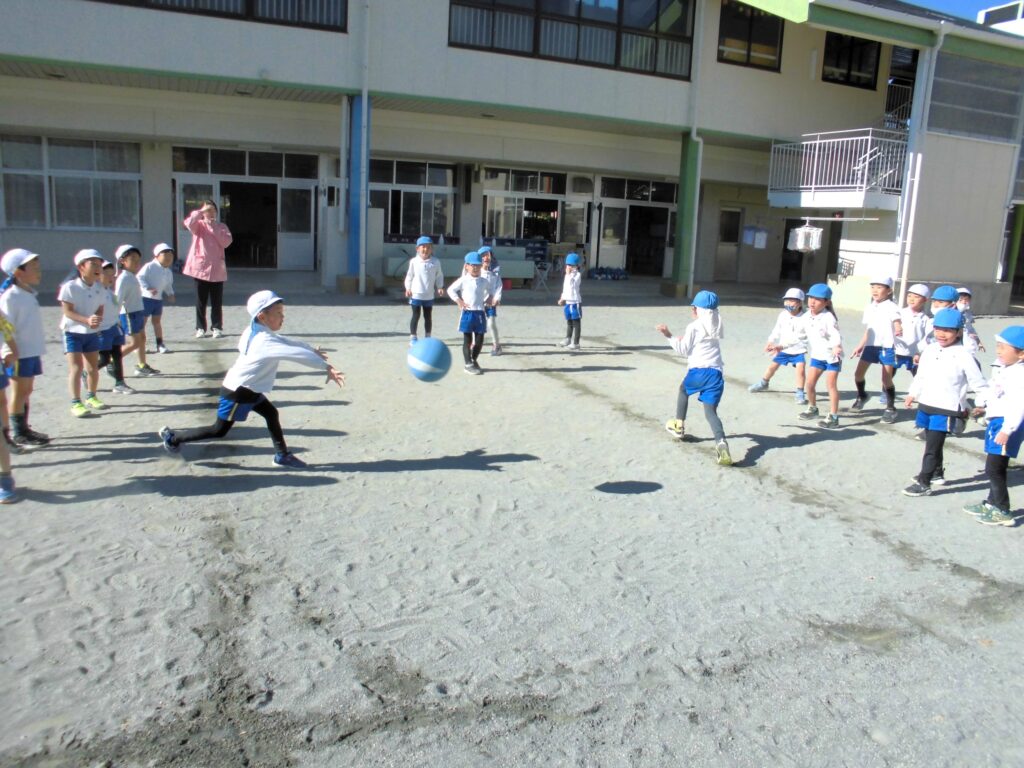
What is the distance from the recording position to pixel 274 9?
52.7 ft

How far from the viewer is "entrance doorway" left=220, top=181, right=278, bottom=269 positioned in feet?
69.2

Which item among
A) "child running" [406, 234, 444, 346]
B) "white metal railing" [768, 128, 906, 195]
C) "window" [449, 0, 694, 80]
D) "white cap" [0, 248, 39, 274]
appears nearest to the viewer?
"white cap" [0, 248, 39, 274]

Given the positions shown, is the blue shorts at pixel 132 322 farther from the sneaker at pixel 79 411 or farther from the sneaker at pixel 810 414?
the sneaker at pixel 810 414

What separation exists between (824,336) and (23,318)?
7527mm

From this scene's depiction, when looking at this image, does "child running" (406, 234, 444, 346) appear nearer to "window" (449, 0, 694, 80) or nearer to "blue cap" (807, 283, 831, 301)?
"blue cap" (807, 283, 831, 301)

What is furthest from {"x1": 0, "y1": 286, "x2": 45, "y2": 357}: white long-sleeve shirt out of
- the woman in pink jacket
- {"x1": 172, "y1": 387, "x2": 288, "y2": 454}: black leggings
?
the woman in pink jacket

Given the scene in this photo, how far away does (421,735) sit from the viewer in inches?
132

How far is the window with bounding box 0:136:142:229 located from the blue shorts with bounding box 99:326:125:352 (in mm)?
13437

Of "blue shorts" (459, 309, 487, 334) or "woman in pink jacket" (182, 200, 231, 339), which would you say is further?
"woman in pink jacket" (182, 200, 231, 339)

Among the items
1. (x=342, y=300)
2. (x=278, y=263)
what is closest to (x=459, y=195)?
(x=278, y=263)

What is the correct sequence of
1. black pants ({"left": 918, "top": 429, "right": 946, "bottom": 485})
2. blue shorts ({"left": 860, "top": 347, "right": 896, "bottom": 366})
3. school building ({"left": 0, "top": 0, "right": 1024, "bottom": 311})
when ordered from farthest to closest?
school building ({"left": 0, "top": 0, "right": 1024, "bottom": 311}) → blue shorts ({"left": 860, "top": 347, "right": 896, "bottom": 366}) → black pants ({"left": 918, "top": 429, "right": 946, "bottom": 485})

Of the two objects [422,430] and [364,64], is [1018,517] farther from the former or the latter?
[364,64]

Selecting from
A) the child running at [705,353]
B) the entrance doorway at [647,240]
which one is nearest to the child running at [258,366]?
the child running at [705,353]

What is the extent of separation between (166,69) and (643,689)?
50.7ft
